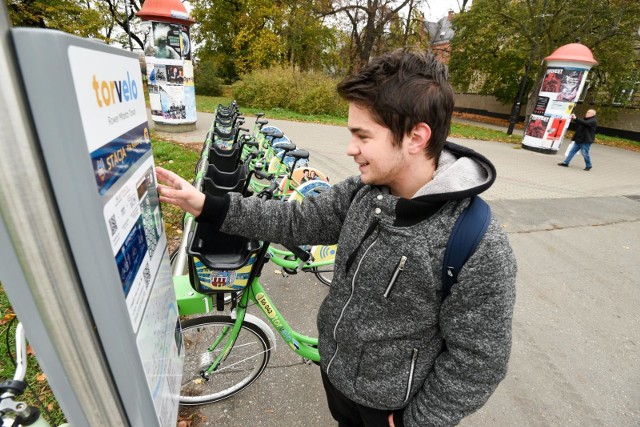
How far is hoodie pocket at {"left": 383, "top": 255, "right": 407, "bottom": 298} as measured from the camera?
112cm

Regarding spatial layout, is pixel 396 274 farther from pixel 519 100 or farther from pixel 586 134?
pixel 519 100

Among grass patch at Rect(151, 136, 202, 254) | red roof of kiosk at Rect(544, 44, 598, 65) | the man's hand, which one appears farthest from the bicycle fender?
red roof of kiosk at Rect(544, 44, 598, 65)

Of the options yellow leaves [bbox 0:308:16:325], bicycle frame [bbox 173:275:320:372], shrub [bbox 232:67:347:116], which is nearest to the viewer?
bicycle frame [bbox 173:275:320:372]

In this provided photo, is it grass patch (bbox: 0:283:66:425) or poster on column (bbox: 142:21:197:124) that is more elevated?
poster on column (bbox: 142:21:197:124)

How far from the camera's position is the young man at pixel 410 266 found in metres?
1.05

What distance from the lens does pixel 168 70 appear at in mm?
8883

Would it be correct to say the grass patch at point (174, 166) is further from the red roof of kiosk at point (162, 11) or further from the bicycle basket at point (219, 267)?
the red roof of kiosk at point (162, 11)

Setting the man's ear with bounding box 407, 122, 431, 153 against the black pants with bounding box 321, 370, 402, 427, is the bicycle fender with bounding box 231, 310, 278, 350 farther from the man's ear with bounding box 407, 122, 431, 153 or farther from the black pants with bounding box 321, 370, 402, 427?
the man's ear with bounding box 407, 122, 431, 153

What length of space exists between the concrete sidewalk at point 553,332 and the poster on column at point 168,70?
7.29 metres

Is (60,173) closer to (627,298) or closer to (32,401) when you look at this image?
(32,401)

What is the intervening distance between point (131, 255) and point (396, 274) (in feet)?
2.53

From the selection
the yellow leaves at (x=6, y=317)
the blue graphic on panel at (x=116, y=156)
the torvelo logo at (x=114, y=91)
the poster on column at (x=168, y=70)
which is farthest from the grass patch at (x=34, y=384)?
the poster on column at (x=168, y=70)

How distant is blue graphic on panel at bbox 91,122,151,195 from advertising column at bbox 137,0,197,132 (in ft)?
30.0

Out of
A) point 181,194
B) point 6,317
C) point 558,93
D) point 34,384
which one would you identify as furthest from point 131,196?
point 558,93
